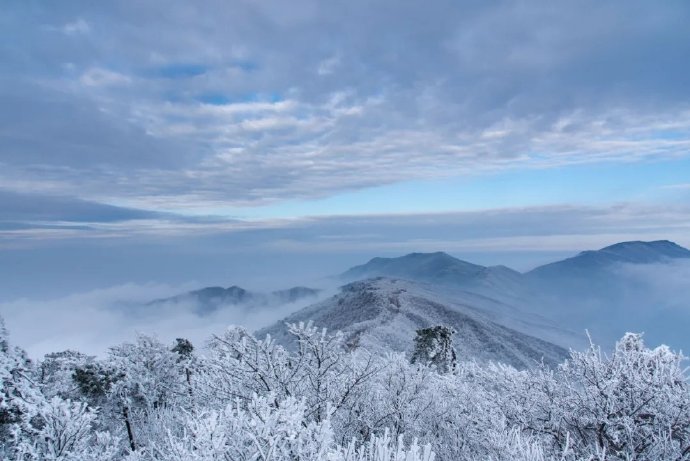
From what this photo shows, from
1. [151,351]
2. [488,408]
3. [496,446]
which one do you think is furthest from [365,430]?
[151,351]

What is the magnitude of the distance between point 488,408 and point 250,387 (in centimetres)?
997

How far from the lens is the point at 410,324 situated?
109 meters

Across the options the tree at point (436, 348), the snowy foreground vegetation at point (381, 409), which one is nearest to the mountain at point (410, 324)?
the tree at point (436, 348)

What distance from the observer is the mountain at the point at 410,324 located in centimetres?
9812

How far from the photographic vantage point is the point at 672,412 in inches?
579

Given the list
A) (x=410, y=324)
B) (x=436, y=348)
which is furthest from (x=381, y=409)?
(x=410, y=324)

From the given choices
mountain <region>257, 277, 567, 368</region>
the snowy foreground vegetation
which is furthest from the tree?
mountain <region>257, 277, 567, 368</region>

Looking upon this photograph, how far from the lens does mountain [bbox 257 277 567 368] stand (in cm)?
9812

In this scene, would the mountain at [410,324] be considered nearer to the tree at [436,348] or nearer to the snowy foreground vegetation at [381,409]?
the tree at [436,348]

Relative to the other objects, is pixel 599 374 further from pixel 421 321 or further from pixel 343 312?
pixel 343 312

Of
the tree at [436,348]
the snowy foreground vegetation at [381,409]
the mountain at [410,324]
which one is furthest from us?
the mountain at [410,324]

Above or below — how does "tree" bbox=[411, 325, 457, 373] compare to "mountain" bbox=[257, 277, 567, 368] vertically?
above

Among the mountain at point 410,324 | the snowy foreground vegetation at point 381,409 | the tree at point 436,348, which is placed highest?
the snowy foreground vegetation at point 381,409

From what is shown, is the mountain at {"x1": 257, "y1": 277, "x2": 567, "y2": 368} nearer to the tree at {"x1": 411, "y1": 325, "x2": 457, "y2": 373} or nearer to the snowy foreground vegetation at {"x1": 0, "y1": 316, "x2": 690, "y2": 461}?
the tree at {"x1": 411, "y1": 325, "x2": 457, "y2": 373}
